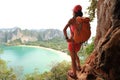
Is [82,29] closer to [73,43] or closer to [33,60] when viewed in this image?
[73,43]

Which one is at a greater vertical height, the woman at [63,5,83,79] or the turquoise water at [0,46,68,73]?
the woman at [63,5,83,79]

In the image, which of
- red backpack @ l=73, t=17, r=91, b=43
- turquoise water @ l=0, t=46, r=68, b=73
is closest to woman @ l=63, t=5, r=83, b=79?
red backpack @ l=73, t=17, r=91, b=43

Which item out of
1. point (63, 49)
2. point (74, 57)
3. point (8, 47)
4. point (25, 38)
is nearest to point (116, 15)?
point (74, 57)

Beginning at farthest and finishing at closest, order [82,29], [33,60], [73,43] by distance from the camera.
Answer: [33,60]
[73,43]
[82,29]

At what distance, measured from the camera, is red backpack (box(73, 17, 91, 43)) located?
6.97 m

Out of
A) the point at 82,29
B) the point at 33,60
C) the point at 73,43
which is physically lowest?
the point at 33,60

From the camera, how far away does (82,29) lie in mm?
7098

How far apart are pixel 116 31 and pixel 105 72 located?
0.98 meters

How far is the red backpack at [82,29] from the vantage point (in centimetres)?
697

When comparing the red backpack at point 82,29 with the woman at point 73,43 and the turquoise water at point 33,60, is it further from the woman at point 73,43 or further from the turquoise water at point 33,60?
the turquoise water at point 33,60

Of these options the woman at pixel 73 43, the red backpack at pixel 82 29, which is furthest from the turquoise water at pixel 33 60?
the red backpack at pixel 82 29

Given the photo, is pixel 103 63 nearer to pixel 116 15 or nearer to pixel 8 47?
pixel 116 15

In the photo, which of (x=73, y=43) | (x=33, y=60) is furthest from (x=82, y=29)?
(x=33, y=60)

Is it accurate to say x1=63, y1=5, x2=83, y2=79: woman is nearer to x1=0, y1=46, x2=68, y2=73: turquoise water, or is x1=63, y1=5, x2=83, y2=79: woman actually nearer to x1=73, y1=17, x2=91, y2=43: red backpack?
x1=73, y1=17, x2=91, y2=43: red backpack
